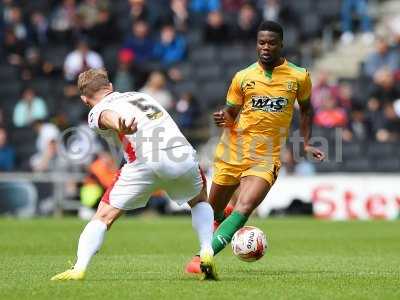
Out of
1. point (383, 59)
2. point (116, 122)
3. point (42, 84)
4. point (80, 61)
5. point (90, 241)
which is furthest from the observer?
point (42, 84)

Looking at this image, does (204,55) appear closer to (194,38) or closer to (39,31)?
(194,38)

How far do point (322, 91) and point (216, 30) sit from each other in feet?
11.7

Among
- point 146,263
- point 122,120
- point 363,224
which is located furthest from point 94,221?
point 363,224

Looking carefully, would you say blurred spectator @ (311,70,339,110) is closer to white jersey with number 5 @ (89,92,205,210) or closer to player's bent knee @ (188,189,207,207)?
player's bent knee @ (188,189,207,207)

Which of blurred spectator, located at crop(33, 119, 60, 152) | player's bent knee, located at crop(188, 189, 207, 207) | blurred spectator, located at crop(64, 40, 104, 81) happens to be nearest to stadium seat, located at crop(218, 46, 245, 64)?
blurred spectator, located at crop(64, 40, 104, 81)

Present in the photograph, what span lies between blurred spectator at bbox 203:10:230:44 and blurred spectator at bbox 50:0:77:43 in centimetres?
339

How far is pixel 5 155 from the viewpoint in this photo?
2280cm

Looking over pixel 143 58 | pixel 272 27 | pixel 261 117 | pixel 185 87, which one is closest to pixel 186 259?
pixel 261 117

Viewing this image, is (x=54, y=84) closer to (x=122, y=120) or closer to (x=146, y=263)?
(x=146, y=263)

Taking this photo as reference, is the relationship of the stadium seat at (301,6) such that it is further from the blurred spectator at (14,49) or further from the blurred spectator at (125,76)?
the blurred spectator at (14,49)

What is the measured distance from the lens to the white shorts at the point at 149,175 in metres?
8.67

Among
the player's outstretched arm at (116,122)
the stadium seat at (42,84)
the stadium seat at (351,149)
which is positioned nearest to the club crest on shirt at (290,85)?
the player's outstretched arm at (116,122)

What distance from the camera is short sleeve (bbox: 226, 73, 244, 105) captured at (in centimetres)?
1045

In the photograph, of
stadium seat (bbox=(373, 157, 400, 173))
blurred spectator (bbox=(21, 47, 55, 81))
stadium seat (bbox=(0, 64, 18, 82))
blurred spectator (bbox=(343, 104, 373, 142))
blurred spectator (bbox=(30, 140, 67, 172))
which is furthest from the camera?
stadium seat (bbox=(0, 64, 18, 82))
